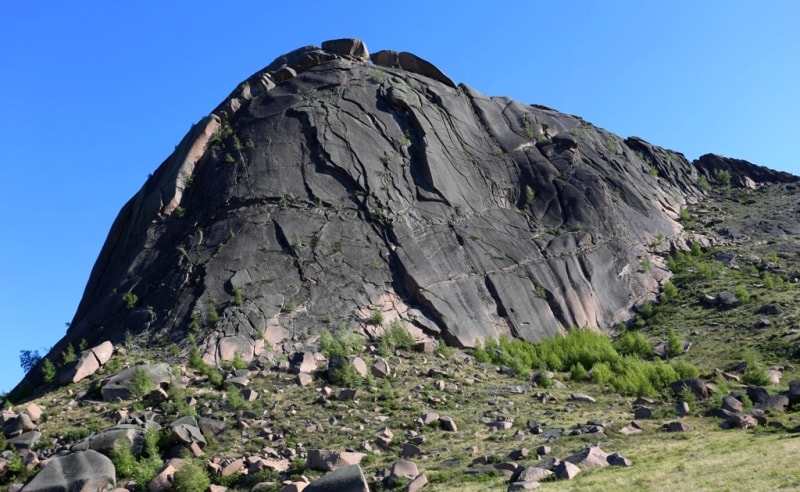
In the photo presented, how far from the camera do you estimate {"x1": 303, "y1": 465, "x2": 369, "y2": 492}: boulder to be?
1838 centimetres

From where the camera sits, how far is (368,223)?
39.1 meters

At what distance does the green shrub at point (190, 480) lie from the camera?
2058cm

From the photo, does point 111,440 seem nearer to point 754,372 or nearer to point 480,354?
point 480,354

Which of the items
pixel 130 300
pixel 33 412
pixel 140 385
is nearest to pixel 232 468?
pixel 140 385

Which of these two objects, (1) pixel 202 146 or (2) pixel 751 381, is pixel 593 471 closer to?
(2) pixel 751 381

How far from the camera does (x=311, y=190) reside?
39.9 meters

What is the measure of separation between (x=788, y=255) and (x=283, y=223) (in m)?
31.4

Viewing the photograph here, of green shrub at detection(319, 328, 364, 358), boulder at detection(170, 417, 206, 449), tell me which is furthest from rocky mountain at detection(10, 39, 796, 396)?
boulder at detection(170, 417, 206, 449)

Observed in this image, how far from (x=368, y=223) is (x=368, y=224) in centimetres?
6

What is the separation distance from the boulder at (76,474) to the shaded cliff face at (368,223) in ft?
27.5

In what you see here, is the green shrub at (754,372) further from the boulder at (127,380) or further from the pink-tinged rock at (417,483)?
the boulder at (127,380)

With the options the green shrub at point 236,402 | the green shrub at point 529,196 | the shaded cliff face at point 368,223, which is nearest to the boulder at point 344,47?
the shaded cliff face at point 368,223

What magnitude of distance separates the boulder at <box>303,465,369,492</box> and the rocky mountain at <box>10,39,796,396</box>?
12841 millimetres

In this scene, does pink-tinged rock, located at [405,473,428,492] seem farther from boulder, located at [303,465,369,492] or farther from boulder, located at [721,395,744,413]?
boulder, located at [721,395,744,413]
